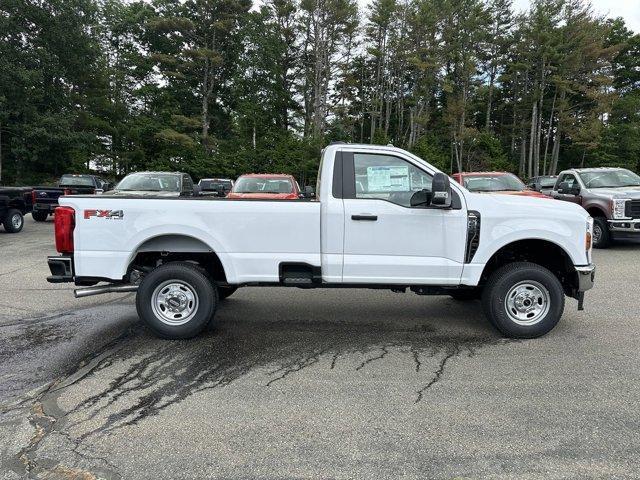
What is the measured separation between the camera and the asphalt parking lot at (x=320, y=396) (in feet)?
9.88

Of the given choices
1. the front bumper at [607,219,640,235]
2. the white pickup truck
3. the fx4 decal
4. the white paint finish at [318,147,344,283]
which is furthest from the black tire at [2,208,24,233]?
the front bumper at [607,219,640,235]

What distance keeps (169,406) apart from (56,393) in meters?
1.01

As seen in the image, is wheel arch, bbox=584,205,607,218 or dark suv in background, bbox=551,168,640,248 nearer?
dark suv in background, bbox=551,168,640,248

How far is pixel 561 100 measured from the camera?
153ft

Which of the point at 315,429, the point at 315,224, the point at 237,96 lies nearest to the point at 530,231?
the point at 315,224

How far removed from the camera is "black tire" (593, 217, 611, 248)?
11.7 m

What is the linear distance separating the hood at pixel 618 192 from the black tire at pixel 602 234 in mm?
610

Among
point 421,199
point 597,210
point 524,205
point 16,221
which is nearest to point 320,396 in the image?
point 421,199

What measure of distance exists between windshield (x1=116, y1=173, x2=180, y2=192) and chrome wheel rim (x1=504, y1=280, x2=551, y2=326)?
31.7 feet

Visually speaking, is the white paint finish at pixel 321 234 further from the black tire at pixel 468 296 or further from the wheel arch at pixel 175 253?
the black tire at pixel 468 296

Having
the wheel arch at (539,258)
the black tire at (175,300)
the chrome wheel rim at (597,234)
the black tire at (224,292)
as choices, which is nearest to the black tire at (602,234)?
the chrome wheel rim at (597,234)

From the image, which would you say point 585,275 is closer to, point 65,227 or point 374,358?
point 374,358

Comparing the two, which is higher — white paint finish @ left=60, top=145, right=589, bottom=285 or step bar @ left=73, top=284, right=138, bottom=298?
white paint finish @ left=60, top=145, right=589, bottom=285

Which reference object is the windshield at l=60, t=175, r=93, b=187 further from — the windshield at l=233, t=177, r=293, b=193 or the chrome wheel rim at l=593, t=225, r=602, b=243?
the chrome wheel rim at l=593, t=225, r=602, b=243
